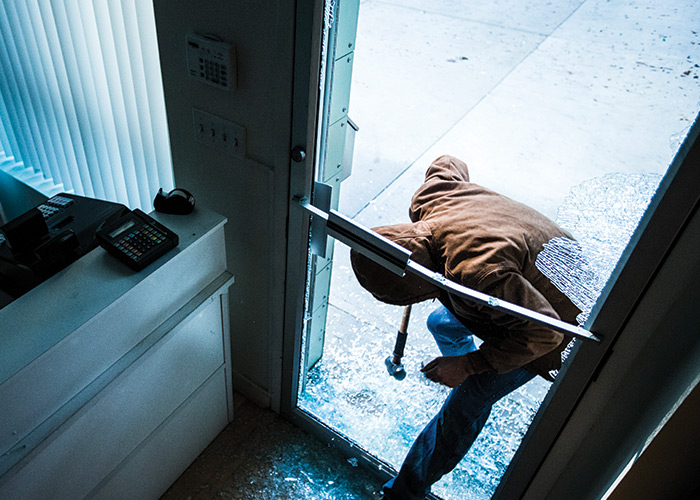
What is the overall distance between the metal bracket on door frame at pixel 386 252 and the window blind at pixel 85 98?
57 cm

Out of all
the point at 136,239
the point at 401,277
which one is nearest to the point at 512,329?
the point at 401,277

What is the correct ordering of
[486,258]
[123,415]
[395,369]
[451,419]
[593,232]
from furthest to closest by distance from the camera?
[395,369]
[451,419]
[123,415]
[486,258]
[593,232]

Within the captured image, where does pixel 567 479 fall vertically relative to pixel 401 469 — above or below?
above

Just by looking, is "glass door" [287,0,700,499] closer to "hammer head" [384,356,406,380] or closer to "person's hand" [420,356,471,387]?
"hammer head" [384,356,406,380]

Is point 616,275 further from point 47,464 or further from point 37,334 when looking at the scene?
point 47,464

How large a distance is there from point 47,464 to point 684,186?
1.40 meters

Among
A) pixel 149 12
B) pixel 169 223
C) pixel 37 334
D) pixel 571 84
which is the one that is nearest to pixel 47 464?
pixel 37 334

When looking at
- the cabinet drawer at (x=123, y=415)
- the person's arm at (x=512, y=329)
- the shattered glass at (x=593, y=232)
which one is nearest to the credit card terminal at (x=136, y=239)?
the cabinet drawer at (x=123, y=415)

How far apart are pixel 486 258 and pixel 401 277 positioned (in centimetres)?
26

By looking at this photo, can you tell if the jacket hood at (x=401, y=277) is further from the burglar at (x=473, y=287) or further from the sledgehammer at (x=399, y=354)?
the sledgehammer at (x=399, y=354)

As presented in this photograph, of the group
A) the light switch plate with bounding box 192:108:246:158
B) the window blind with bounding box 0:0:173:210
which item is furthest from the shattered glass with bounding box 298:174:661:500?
the window blind with bounding box 0:0:173:210

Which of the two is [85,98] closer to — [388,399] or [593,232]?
[388,399]

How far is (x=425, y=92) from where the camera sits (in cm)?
127

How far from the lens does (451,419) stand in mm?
1569
